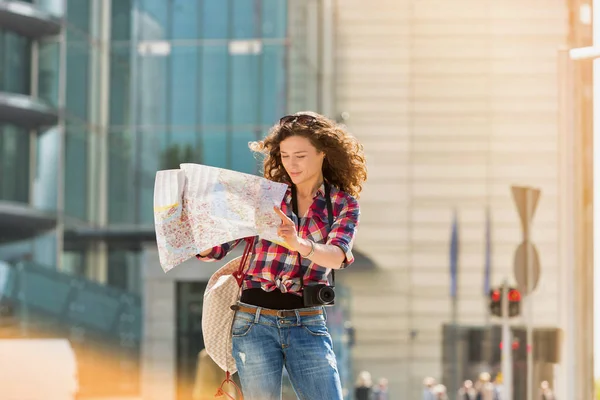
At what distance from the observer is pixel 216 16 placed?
26.5 meters

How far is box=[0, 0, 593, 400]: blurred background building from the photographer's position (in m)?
26.0

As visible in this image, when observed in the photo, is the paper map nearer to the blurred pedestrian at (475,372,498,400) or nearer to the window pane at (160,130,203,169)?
the window pane at (160,130,203,169)

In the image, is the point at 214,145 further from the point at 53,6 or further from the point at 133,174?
the point at 53,6

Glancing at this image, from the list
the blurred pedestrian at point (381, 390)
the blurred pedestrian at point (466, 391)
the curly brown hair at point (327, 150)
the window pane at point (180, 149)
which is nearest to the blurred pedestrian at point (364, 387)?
the blurred pedestrian at point (381, 390)

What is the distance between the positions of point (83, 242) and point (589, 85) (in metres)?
18.3

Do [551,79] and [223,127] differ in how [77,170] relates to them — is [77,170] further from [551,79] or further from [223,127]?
[551,79]

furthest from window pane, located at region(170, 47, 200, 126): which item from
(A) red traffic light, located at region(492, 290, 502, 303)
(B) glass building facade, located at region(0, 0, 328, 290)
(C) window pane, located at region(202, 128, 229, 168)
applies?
(A) red traffic light, located at region(492, 290, 502, 303)

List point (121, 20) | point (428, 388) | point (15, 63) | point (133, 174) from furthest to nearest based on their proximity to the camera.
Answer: point (428, 388)
point (121, 20)
point (133, 174)
point (15, 63)

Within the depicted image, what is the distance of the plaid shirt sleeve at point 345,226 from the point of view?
154 inches

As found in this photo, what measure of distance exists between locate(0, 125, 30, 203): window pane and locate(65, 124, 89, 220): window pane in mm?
844

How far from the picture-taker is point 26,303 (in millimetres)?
25438

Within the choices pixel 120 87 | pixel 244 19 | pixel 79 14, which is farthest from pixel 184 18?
pixel 79 14

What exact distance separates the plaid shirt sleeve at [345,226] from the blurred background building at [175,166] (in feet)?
64.2

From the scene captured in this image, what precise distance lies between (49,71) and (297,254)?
914 inches
